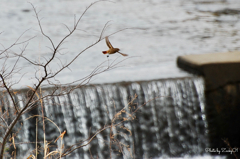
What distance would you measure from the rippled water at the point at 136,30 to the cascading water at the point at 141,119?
442 mm

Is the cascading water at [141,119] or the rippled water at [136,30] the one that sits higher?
the rippled water at [136,30]

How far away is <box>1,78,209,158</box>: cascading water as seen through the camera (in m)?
4.05

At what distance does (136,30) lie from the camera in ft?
26.3

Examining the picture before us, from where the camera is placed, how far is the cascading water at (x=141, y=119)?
13.3 feet

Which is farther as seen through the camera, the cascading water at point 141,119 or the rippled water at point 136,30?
the rippled water at point 136,30

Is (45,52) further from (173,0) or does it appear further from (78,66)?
(173,0)

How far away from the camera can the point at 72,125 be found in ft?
13.4

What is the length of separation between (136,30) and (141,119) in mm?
4169

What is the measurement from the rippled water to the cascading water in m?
0.44

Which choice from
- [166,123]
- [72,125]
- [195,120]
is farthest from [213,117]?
[72,125]

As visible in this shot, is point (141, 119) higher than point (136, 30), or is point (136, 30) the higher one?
point (136, 30)

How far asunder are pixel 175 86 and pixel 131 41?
3090 mm

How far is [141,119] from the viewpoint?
4184mm

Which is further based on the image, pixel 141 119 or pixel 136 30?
pixel 136 30
